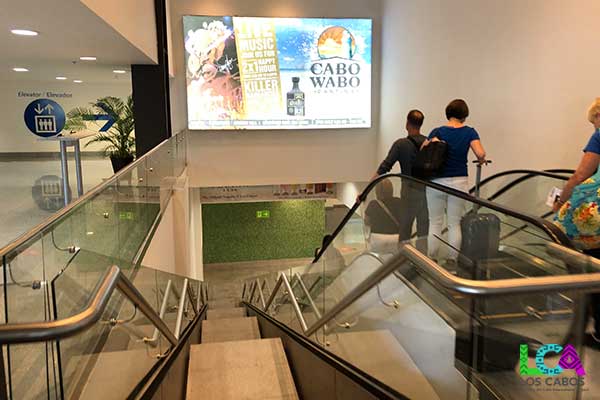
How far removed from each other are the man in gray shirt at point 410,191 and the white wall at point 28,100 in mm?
12992

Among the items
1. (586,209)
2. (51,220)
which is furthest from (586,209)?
(51,220)

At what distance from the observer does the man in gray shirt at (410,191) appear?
190 inches

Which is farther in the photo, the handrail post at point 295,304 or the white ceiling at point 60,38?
the handrail post at point 295,304

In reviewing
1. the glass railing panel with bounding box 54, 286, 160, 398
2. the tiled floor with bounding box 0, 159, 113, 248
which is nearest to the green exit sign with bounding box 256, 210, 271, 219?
the tiled floor with bounding box 0, 159, 113, 248

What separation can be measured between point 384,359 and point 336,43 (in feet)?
29.3

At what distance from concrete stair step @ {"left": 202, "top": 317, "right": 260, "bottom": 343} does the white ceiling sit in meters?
3.37

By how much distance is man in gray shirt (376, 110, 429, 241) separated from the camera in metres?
4.83

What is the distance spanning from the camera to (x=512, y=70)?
21.1ft

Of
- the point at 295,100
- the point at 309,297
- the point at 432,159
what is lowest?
the point at 309,297

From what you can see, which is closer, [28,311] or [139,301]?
[28,311]

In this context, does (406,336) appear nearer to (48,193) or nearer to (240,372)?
(240,372)

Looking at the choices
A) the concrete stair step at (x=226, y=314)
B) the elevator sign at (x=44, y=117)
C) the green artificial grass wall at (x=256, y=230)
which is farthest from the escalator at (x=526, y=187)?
the elevator sign at (x=44, y=117)

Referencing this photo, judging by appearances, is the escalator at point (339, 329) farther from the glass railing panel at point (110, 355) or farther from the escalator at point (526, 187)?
the escalator at point (526, 187)

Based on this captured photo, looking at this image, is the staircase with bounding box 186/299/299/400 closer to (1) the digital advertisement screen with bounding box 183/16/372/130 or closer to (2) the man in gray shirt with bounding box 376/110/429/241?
(2) the man in gray shirt with bounding box 376/110/429/241
